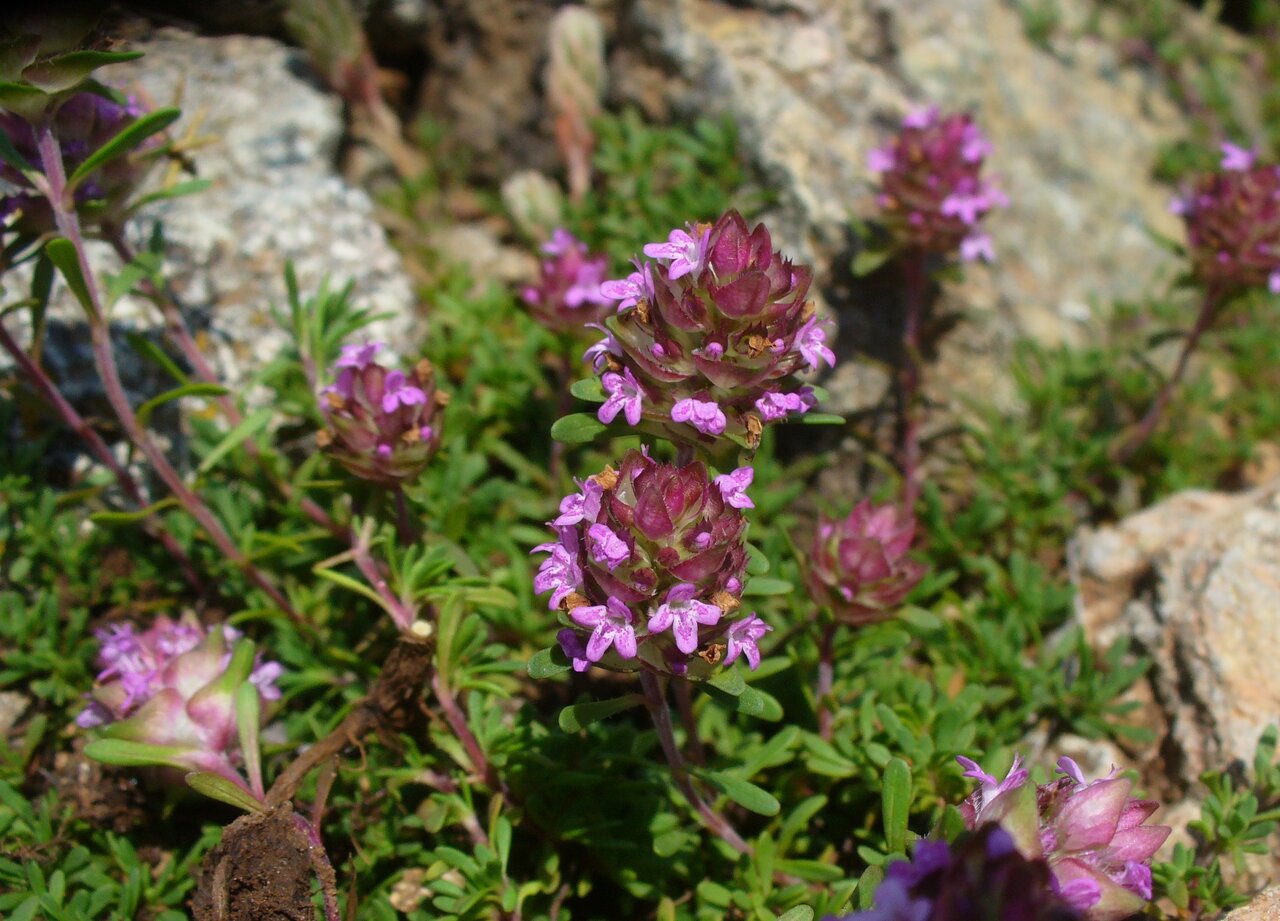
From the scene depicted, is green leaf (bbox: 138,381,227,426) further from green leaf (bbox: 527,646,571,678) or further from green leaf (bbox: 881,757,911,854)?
green leaf (bbox: 881,757,911,854)

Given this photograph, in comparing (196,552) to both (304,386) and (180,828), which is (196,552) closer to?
(304,386)

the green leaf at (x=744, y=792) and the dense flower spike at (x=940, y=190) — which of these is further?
Answer: the dense flower spike at (x=940, y=190)

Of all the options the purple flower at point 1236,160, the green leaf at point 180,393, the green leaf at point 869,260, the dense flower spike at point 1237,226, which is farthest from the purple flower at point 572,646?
the purple flower at point 1236,160

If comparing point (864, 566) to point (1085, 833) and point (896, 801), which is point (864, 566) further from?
point (1085, 833)

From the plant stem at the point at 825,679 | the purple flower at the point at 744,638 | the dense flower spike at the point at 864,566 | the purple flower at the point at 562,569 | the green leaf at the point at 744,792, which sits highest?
the purple flower at the point at 562,569

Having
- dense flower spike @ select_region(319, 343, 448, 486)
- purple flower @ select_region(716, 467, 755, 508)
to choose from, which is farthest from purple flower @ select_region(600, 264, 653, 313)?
dense flower spike @ select_region(319, 343, 448, 486)

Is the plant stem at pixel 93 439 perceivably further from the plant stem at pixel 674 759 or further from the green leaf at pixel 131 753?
the plant stem at pixel 674 759

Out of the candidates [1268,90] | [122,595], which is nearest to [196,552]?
[122,595]
